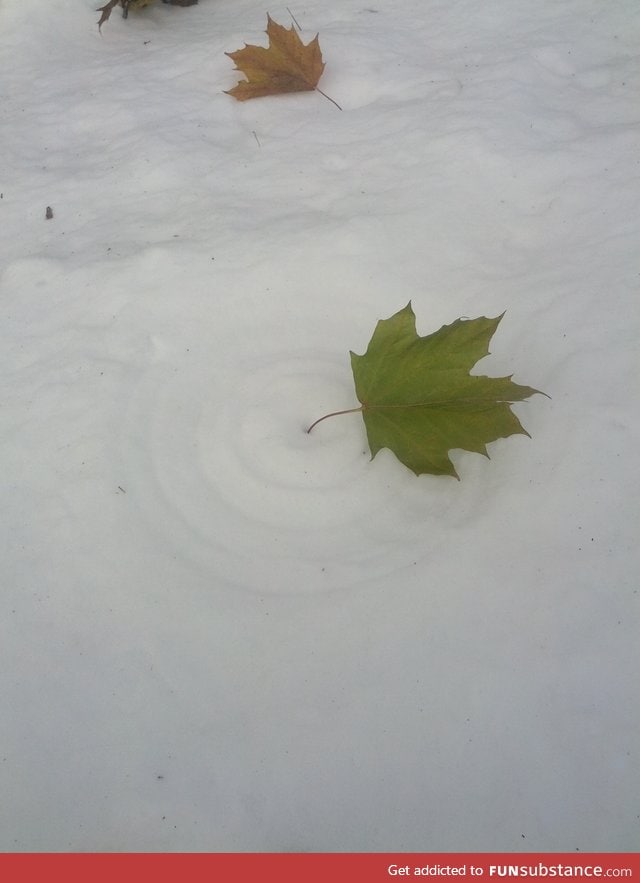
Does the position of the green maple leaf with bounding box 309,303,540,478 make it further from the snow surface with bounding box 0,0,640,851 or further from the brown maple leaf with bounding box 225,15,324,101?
the brown maple leaf with bounding box 225,15,324,101

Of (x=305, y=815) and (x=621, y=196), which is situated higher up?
(x=621, y=196)

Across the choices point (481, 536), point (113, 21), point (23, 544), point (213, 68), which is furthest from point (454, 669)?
point (113, 21)

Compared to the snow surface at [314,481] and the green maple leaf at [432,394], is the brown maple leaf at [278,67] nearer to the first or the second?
the snow surface at [314,481]

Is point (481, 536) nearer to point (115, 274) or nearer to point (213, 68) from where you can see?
point (115, 274)
